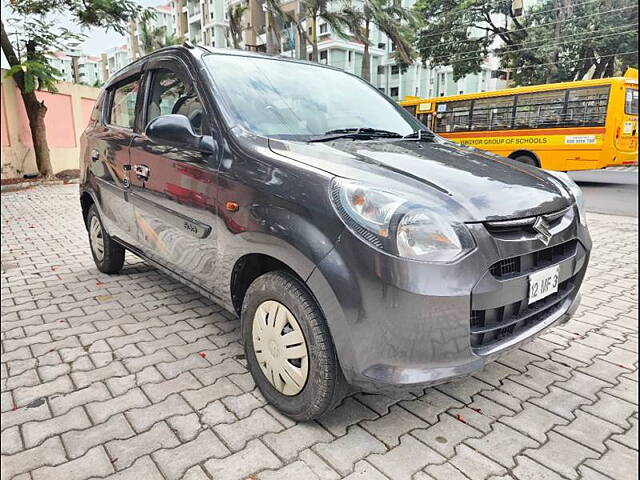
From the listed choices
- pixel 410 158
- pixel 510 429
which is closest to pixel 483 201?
pixel 410 158

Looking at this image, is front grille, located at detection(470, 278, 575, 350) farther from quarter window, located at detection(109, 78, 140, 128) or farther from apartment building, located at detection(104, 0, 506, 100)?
apartment building, located at detection(104, 0, 506, 100)

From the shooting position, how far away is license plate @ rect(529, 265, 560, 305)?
1.94 metres

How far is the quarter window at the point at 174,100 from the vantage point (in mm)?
2600

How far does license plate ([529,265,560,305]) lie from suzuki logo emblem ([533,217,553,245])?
0.13m

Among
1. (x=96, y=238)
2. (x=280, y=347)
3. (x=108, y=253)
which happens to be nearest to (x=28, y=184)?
(x=96, y=238)

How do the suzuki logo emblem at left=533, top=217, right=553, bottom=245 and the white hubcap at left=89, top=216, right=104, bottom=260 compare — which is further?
the white hubcap at left=89, top=216, right=104, bottom=260

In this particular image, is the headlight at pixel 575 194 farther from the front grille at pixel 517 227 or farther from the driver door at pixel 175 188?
the driver door at pixel 175 188

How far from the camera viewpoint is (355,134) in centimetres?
257

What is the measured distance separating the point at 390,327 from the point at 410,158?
2.96 feet

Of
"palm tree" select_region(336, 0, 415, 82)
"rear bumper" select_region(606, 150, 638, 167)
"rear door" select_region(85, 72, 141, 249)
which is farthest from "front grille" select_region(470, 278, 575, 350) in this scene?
"rear bumper" select_region(606, 150, 638, 167)

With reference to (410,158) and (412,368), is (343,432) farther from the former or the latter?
(410,158)

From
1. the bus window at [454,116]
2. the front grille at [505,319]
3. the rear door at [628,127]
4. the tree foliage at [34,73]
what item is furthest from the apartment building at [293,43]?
the rear door at [628,127]

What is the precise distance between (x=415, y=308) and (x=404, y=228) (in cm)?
29

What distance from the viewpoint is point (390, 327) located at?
5.54ft
